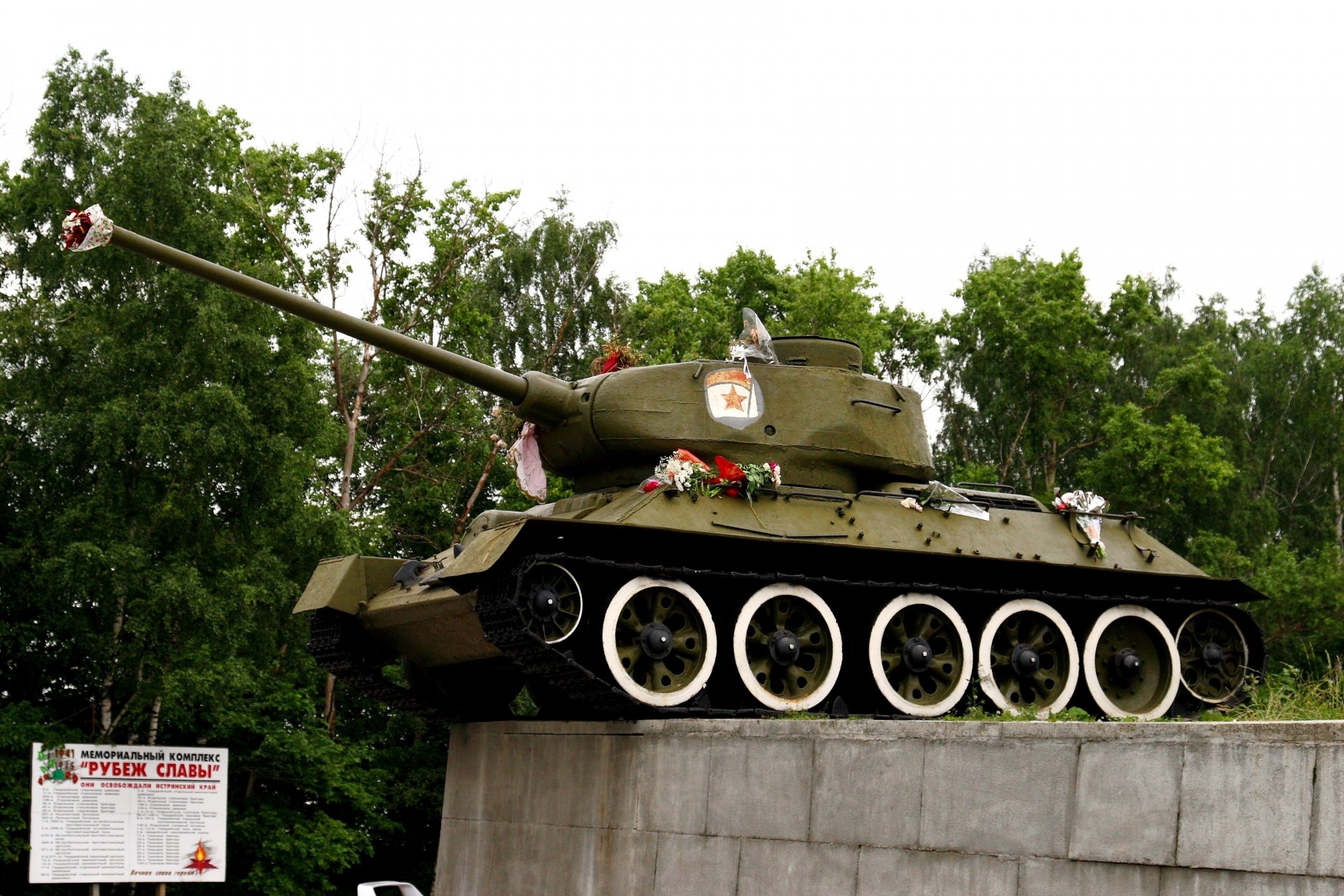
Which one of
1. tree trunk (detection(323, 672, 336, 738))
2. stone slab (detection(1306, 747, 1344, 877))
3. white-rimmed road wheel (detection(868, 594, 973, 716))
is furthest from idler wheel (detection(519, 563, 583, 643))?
tree trunk (detection(323, 672, 336, 738))

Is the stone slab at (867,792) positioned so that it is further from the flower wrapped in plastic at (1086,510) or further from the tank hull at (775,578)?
the flower wrapped in plastic at (1086,510)

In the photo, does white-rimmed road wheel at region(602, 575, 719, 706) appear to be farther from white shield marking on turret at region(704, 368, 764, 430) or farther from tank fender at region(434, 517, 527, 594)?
white shield marking on turret at region(704, 368, 764, 430)

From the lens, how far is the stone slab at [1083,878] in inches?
302

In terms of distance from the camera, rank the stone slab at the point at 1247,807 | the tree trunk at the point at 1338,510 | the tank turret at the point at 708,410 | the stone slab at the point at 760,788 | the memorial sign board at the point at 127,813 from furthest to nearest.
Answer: the tree trunk at the point at 1338,510, the memorial sign board at the point at 127,813, the tank turret at the point at 708,410, the stone slab at the point at 760,788, the stone slab at the point at 1247,807

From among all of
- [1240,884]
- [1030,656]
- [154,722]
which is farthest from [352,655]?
[1240,884]

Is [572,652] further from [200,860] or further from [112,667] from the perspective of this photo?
[112,667]

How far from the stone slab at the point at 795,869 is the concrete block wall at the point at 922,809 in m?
0.01

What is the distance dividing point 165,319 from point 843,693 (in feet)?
39.8

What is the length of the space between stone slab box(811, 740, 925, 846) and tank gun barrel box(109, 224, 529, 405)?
542 cm

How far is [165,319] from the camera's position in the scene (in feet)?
71.3

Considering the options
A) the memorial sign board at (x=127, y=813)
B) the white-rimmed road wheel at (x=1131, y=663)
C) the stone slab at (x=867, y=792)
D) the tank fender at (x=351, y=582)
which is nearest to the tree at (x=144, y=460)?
the memorial sign board at (x=127, y=813)

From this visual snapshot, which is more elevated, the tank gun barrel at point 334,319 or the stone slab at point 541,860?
the tank gun barrel at point 334,319

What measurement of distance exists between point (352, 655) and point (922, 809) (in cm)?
771

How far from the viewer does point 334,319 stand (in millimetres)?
13711
